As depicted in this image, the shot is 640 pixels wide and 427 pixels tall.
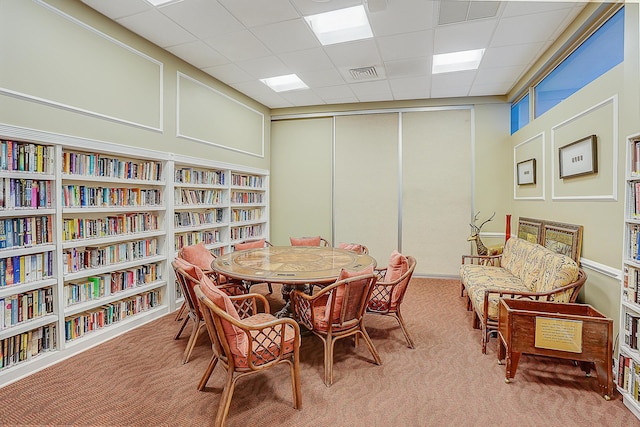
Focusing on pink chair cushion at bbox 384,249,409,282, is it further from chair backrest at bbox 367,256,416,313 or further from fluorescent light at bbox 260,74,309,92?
fluorescent light at bbox 260,74,309,92

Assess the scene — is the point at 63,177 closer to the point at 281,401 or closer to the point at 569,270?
the point at 281,401

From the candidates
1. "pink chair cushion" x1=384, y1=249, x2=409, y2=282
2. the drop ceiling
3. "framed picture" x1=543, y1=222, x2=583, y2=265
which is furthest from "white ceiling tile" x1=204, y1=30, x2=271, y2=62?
"framed picture" x1=543, y1=222, x2=583, y2=265

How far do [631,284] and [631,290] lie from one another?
0.04 metres

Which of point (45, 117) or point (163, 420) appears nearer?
point (163, 420)

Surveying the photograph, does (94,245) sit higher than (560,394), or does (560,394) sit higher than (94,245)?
(94,245)

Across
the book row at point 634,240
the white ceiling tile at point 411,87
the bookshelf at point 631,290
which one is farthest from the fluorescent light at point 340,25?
the book row at point 634,240

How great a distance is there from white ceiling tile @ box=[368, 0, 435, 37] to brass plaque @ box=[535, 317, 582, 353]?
2837 millimetres

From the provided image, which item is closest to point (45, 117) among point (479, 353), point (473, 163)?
point (479, 353)

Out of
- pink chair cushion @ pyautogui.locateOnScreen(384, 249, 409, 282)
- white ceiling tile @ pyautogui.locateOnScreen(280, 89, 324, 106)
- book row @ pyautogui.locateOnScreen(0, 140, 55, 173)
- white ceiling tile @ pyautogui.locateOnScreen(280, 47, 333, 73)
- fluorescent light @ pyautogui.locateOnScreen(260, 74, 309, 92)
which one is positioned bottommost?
pink chair cushion @ pyautogui.locateOnScreen(384, 249, 409, 282)

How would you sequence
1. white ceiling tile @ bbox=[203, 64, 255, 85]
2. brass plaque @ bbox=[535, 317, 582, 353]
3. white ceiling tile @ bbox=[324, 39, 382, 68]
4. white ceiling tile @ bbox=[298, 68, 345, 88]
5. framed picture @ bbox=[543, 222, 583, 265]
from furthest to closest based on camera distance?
white ceiling tile @ bbox=[298, 68, 345, 88]
white ceiling tile @ bbox=[203, 64, 255, 85]
white ceiling tile @ bbox=[324, 39, 382, 68]
framed picture @ bbox=[543, 222, 583, 265]
brass plaque @ bbox=[535, 317, 582, 353]

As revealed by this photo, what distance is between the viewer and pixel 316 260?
10.6 ft

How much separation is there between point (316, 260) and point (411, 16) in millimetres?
2594

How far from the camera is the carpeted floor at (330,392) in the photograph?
1977 millimetres

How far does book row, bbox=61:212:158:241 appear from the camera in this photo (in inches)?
114
